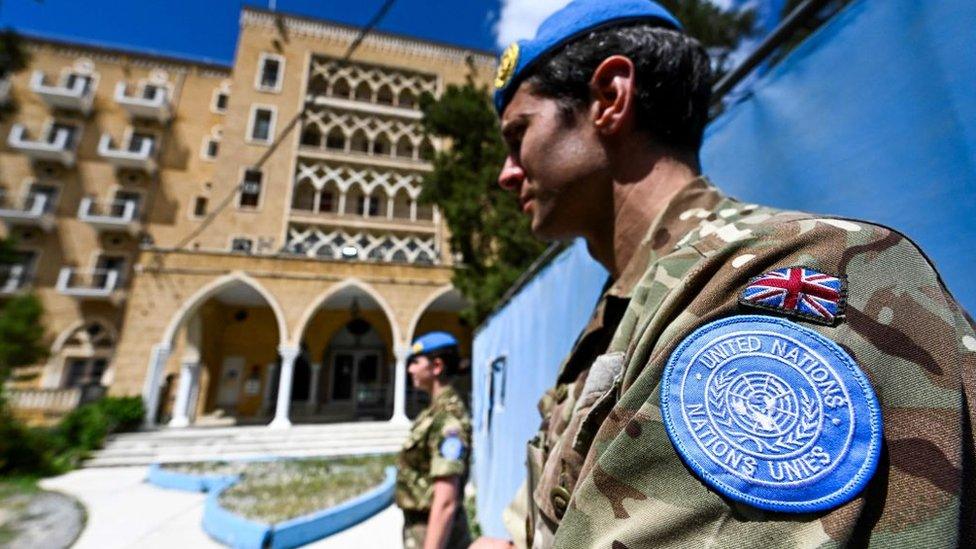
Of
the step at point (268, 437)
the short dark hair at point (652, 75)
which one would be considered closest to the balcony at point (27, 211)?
the step at point (268, 437)

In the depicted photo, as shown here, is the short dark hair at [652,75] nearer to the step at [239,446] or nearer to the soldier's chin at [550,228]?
the soldier's chin at [550,228]

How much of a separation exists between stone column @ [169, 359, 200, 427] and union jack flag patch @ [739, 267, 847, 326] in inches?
567

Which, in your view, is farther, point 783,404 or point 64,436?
point 64,436

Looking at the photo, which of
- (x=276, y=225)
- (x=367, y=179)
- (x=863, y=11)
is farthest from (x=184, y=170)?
(x=863, y=11)

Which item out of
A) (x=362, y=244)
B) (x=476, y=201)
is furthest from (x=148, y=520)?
(x=362, y=244)

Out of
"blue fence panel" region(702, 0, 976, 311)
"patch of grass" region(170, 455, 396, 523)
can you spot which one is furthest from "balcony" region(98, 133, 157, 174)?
"blue fence panel" region(702, 0, 976, 311)

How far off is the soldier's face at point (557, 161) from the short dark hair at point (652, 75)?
0.14 ft

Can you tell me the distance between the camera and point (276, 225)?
1647 cm

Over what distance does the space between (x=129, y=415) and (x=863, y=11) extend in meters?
13.9

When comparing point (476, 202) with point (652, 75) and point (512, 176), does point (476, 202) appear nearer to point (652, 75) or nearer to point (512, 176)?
point (512, 176)

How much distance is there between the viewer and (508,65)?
3.56 ft

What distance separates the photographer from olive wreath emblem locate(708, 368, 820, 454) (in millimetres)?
376

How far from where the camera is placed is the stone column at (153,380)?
1108 centimetres

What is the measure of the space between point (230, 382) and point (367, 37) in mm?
15092
